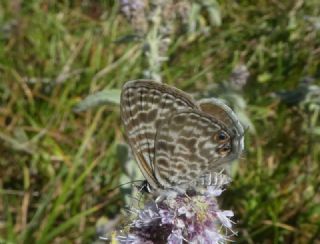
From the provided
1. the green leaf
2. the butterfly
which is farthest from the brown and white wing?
the green leaf

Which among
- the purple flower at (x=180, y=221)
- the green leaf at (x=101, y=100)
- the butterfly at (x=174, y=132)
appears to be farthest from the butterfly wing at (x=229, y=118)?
the green leaf at (x=101, y=100)

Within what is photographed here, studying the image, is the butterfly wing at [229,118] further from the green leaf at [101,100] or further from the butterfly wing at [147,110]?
the green leaf at [101,100]

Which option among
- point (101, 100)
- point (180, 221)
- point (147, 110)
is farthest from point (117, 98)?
point (180, 221)

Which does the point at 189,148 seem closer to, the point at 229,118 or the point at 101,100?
the point at 229,118

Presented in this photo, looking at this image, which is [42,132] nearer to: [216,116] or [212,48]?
[212,48]

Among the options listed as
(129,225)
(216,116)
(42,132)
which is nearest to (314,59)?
(42,132)

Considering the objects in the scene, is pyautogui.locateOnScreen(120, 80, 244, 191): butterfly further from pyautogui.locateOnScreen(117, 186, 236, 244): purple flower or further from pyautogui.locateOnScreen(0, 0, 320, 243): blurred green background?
pyautogui.locateOnScreen(0, 0, 320, 243): blurred green background

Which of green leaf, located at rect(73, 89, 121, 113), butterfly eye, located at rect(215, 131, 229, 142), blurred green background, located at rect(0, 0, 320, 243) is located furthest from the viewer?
blurred green background, located at rect(0, 0, 320, 243)
